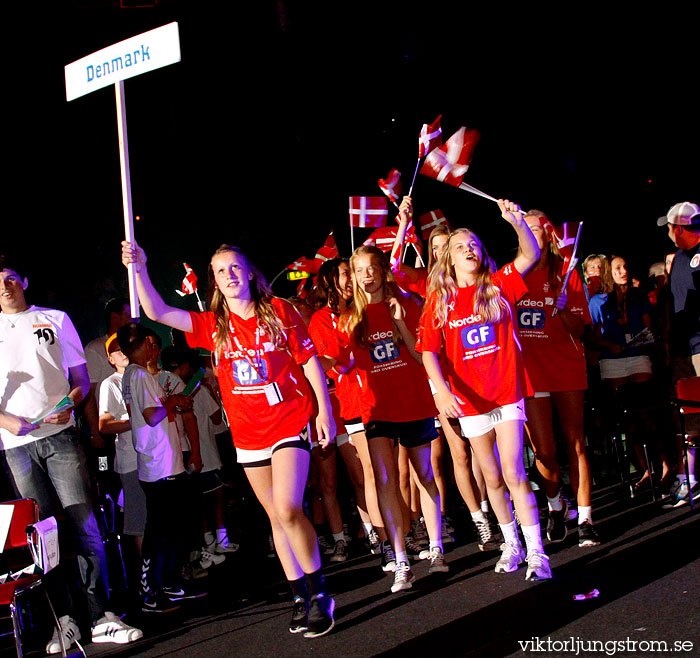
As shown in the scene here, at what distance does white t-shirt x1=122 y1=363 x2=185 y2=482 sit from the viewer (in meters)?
4.93

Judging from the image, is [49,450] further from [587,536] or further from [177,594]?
[587,536]

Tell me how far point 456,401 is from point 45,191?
6812 mm

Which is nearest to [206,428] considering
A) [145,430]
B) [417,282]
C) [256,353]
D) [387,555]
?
[145,430]

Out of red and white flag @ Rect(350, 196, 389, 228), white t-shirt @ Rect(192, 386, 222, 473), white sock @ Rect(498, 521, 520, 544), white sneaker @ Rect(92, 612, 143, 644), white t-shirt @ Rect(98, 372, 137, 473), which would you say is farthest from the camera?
red and white flag @ Rect(350, 196, 389, 228)

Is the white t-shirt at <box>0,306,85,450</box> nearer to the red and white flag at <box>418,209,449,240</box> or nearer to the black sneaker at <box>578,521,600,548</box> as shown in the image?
the black sneaker at <box>578,521,600,548</box>

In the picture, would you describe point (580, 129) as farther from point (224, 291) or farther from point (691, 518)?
point (224, 291)

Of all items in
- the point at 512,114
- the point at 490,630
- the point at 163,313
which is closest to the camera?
the point at 490,630

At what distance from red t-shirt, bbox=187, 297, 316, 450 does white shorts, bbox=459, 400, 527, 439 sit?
3.37 feet

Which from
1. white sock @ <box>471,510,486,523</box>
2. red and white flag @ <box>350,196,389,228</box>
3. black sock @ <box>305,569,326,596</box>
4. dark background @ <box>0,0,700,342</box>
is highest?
dark background @ <box>0,0,700,342</box>

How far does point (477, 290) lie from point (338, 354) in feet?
3.23

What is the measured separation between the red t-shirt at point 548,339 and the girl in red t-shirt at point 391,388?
82 cm

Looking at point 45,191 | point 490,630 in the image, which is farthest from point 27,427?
point 45,191

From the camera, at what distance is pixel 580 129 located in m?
11.4

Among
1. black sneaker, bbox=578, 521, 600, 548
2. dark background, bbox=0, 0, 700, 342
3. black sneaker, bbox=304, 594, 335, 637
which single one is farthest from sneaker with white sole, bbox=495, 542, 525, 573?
dark background, bbox=0, 0, 700, 342
